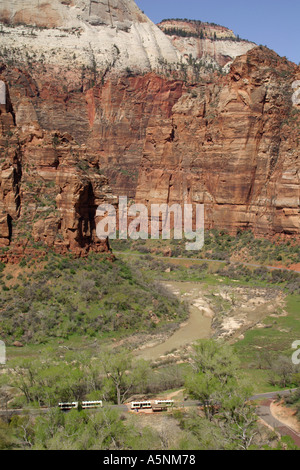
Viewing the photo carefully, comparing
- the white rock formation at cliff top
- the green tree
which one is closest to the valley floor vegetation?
the green tree

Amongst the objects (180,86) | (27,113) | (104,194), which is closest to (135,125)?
(180,86)

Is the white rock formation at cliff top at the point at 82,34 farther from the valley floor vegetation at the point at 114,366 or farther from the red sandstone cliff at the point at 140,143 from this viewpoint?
the valley floor vegetation at the point at 114,366

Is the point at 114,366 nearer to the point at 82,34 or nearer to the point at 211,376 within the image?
the point at 211,376

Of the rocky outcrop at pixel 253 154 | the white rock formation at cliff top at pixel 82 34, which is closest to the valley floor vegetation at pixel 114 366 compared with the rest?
the rocky outcrop at pixel 253 154

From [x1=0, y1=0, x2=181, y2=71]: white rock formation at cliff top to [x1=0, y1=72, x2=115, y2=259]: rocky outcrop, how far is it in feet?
327

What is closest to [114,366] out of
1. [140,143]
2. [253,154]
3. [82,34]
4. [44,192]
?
[44,192]

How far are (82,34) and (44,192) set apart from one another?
121513 mm

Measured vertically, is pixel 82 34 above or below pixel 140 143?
above

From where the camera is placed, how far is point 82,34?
152000mm

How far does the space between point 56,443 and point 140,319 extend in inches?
990

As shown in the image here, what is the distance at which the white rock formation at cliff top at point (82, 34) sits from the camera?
463 feet

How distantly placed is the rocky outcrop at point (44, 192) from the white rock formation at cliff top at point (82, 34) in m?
99.6

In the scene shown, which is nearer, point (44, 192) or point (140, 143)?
point (44, 192)
